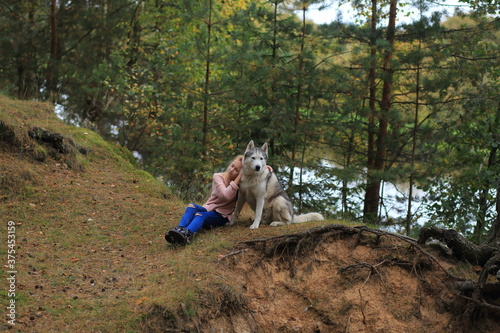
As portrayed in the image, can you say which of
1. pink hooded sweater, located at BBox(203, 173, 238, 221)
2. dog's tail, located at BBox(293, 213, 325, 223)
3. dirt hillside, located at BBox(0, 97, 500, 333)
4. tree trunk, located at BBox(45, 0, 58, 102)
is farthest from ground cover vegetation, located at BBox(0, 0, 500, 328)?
dog's tail, located at BBox(293, 213, 325, 223)

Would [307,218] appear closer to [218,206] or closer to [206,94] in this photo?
[218,206]

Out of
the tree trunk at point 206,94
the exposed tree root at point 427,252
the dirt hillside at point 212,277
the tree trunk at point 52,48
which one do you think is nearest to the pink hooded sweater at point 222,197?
the dirt hillside at point 212,277

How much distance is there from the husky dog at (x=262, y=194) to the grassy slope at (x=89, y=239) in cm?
42

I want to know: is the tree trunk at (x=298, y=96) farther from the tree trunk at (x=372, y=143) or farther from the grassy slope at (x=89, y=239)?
the grassy slope at (x=89, y=239)

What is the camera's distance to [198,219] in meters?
7.02

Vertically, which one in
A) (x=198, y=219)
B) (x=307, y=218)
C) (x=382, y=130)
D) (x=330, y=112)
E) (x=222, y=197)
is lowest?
(x=307, y=218)

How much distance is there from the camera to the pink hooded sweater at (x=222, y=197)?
739cm

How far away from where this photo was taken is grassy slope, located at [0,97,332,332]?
5.04 metres

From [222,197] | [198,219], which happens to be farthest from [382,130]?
[198,219]

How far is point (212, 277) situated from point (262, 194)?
6.46 feet

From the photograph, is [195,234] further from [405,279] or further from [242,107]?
[242,107]

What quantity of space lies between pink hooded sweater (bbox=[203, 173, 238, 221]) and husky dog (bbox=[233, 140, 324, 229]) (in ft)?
0.38

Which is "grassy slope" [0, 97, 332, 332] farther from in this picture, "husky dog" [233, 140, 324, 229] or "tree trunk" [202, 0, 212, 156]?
"tree trunk" [202, 0, 212, 156]

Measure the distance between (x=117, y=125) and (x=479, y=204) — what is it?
1347 cm
